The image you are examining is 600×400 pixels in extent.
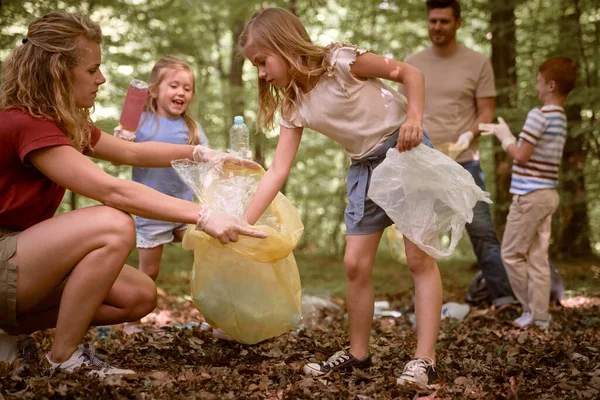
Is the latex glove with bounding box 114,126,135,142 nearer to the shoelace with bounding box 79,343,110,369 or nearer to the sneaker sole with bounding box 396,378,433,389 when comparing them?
the shoelace with bounding box 79,343,110,369

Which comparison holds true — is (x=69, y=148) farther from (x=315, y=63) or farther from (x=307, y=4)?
(x=307, y=4)

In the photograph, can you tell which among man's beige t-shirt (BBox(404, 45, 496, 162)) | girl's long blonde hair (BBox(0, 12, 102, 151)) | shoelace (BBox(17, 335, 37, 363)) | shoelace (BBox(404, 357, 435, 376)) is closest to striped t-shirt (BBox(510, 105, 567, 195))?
man's beige t-shirt (BBox(404, 45, 496, 162))

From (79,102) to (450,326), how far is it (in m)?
2.88

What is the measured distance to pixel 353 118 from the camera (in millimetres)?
2889

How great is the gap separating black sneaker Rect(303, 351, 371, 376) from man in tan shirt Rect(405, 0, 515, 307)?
2.36m

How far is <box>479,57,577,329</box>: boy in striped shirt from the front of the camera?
4340mm

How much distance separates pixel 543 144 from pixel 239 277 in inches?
102

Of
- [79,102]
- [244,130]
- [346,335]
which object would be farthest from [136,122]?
[346,335]

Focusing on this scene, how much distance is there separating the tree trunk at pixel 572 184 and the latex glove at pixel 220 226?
526 cm

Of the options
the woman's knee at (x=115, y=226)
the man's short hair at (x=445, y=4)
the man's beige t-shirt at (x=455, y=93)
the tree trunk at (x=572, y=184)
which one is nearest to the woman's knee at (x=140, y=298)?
the woman's knee at (x=115, y=226)

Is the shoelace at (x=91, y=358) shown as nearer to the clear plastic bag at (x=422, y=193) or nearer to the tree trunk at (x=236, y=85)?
the clear plastic bag at (x=422, y=193)

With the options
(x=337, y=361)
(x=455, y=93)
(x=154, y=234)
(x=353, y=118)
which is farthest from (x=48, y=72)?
(x=455, y=93)

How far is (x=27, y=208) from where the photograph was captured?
8.82ft

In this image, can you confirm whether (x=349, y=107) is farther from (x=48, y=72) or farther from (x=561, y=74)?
(x=561, y=74)
